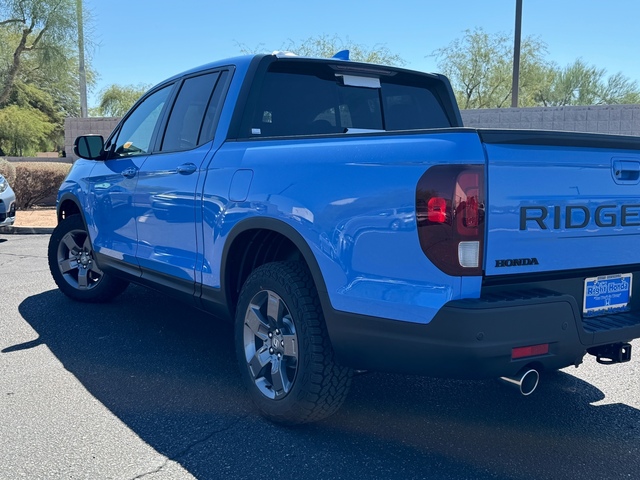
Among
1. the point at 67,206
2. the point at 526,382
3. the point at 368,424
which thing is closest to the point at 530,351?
the point at 526,382

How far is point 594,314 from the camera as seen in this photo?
3.01 meters

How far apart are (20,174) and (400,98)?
40.0ft

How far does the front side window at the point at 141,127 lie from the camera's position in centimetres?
491

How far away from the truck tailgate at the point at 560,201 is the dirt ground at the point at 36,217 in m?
11.1

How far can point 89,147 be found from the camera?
17.4 ft

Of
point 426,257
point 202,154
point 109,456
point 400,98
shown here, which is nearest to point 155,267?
point 202,154

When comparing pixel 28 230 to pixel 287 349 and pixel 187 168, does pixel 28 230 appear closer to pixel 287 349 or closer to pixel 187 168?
pixel 187 168

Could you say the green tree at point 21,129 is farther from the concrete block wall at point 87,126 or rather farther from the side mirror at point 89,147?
the side mirror at point 89,147

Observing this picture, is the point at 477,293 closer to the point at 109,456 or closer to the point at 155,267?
the point at 109,456

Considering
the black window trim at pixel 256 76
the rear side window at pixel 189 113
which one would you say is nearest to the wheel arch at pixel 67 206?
the rear side window at pixel 189 113

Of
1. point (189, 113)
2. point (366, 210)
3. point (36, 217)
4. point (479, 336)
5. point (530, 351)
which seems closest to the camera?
point (479, 336)

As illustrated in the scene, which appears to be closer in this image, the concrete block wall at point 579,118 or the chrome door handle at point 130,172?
the chrome door handle at point 130,172

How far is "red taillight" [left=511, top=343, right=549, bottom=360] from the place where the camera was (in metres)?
2.65

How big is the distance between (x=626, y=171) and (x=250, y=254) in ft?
6.62
